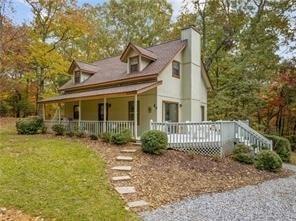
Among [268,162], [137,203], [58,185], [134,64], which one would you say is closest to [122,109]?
[134,64]

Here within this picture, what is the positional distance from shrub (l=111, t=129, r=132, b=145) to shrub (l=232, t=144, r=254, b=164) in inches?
196

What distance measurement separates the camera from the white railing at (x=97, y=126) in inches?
602

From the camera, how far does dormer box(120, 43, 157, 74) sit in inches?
691

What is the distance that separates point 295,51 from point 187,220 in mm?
20117

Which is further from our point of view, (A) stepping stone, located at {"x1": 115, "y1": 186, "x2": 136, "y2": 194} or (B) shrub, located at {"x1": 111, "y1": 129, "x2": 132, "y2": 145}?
(B) shrub, located at {"x1": 111, "y1": 129, "x2": 132, "y2": 145}

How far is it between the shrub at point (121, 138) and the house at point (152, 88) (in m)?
1.11

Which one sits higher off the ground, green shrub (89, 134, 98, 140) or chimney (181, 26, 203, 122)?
chimney (181, 26, 203, 122)

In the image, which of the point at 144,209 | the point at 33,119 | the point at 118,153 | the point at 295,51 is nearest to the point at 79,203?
the point at 144,209

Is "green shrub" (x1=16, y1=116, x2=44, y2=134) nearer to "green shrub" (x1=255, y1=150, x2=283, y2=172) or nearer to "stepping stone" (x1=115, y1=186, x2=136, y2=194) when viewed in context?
"stepping stone" (x1=115, y1=186, x2=136, y2=194)

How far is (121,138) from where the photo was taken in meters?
13.7

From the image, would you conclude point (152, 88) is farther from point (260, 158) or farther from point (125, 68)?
point (260, 158)

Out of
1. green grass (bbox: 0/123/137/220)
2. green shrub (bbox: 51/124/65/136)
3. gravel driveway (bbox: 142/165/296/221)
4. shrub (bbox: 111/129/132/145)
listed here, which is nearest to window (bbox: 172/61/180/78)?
shrub (bbox: 111/129/132/145)

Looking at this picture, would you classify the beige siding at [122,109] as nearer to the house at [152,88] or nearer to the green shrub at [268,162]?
the house at [152,88]

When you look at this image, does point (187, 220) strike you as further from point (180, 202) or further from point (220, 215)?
point (180, 202)
